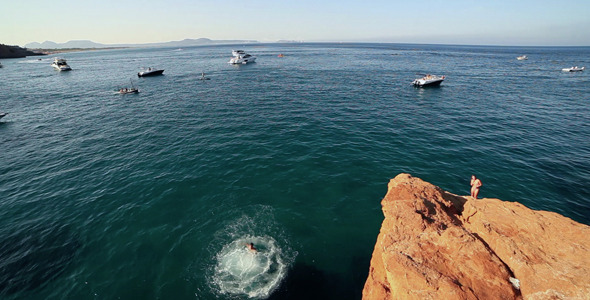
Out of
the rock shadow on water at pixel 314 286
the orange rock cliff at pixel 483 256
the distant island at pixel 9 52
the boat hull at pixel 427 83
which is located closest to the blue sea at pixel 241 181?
the rock shadow on water at pixel 314 286

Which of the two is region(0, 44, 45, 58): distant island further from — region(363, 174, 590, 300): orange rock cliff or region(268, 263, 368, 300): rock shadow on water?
region(363, 174, 590, 300): orange rock cliff

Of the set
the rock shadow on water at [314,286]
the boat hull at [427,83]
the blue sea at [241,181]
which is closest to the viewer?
the rock shadow on water at [314,286]

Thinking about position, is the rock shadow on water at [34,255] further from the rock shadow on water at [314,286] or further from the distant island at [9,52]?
the distant island at [9,52]

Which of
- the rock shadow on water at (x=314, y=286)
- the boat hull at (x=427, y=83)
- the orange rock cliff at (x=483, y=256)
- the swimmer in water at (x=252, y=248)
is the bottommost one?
the rock shadow on water at (x=314, y=286)

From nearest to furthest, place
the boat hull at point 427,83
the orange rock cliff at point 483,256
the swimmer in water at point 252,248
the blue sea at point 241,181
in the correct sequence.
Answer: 1. the orange rock cliff at point 483,256
2. the blue sea at point 241,181
3. the swimmer in water at point 252,248
4. the boat hull at point 427,83

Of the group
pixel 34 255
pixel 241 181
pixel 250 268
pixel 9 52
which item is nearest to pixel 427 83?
pixel 241 181

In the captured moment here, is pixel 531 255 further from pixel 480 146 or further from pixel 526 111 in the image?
pixel 526 111

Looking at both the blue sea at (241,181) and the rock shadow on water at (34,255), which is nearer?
the rock shadow on water at (34,255)

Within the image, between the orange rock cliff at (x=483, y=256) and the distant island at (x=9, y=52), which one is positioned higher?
the distant island at (x=9, y=52)
